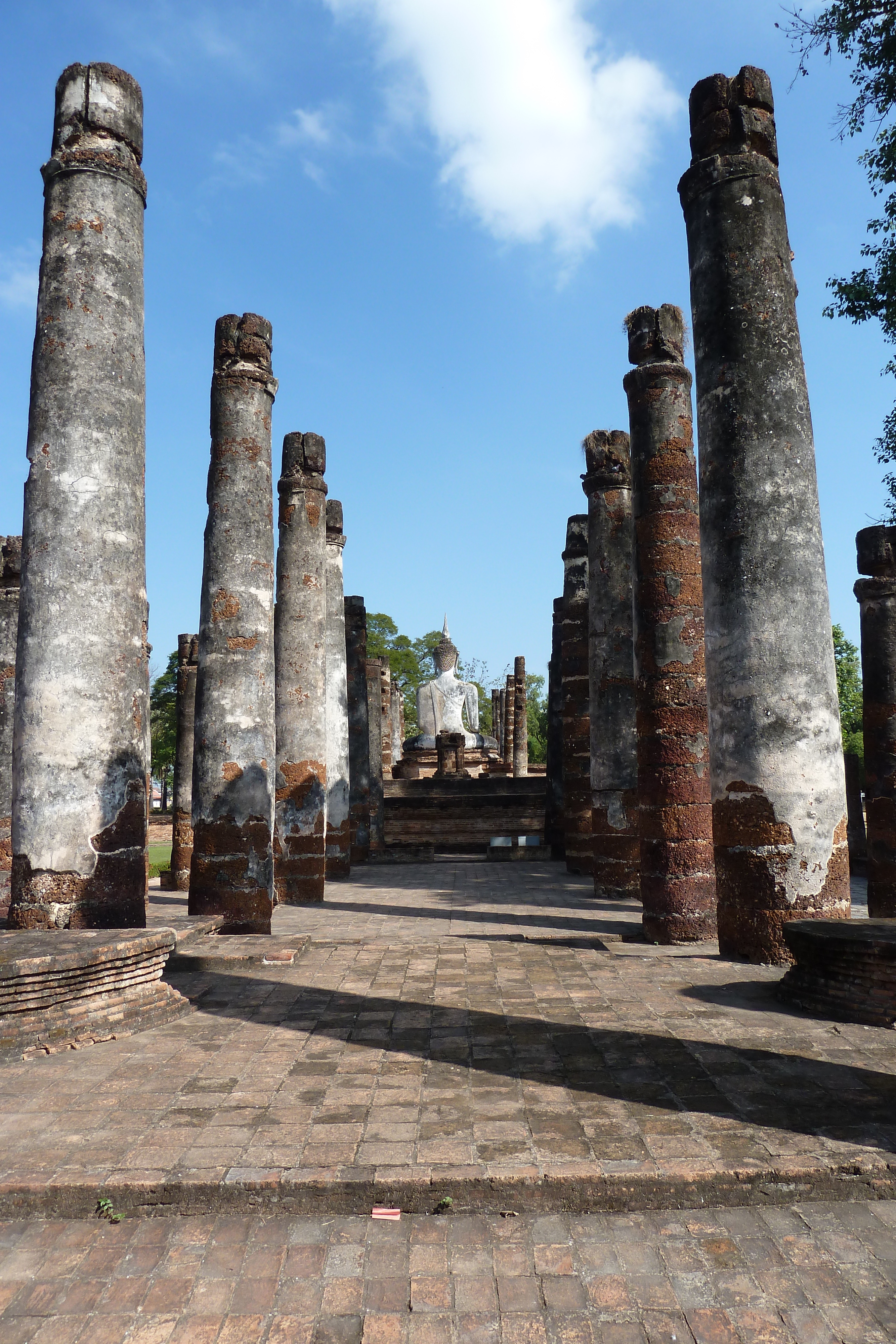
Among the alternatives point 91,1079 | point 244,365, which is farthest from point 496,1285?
point 244,365

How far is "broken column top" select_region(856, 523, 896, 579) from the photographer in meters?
10.7

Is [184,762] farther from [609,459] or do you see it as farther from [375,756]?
[609,459]

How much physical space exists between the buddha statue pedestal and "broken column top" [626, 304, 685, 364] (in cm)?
2032

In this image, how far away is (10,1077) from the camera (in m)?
4.10

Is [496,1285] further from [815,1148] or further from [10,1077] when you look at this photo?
[10,1077]

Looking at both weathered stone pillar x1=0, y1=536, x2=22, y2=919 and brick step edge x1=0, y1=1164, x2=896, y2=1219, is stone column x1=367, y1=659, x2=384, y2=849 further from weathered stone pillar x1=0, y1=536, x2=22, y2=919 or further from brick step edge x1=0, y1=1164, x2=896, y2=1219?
brick step edge x1=0, y1=1164, x2=896, y2=1219

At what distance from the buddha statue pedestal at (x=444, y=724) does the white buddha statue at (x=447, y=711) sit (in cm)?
1

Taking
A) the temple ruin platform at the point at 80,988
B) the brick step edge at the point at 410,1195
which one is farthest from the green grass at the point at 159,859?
the brick step edge at the point at 410,1195

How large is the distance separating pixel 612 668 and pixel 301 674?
4058 mm

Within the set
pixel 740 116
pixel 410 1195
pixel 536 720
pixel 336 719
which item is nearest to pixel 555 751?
pixel 336 719

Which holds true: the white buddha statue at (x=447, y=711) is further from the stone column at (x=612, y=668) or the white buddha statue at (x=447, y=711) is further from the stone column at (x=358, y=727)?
the stone column at (x=612, y=668)

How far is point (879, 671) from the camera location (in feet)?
35.7

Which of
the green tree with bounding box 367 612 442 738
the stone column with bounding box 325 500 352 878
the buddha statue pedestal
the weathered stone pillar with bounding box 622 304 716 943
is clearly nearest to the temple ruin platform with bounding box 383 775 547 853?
the stone column with bounding box 325 500 352 878

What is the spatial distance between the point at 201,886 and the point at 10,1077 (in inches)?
166
